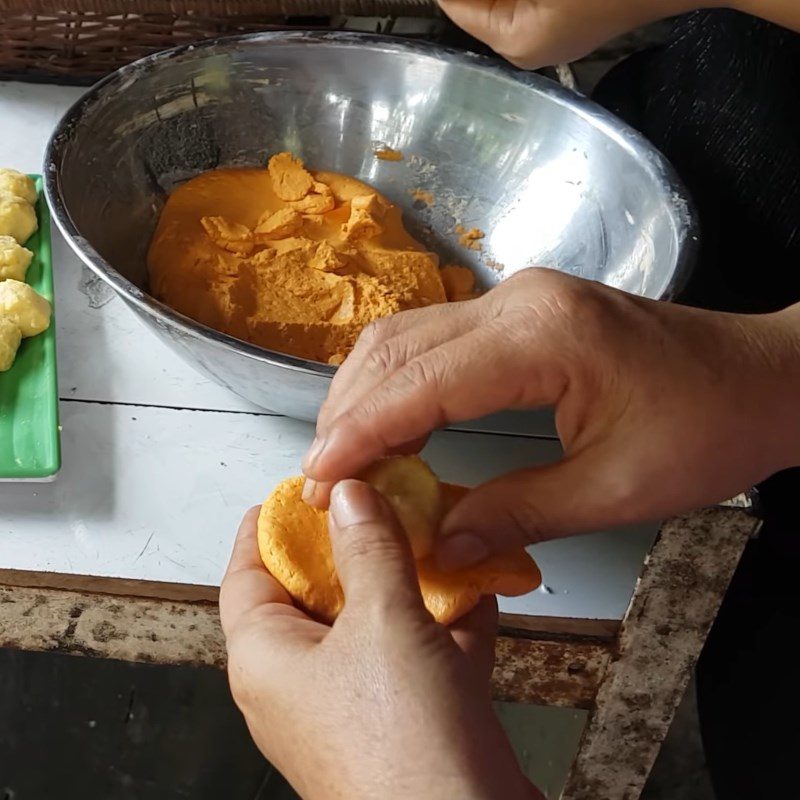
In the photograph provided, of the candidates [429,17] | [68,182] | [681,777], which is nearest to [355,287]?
[68,182]

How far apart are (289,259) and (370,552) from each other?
16.7 inches

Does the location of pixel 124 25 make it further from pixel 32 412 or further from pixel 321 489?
pixel 321 489

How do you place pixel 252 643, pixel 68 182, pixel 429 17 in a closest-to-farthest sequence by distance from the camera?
pixel 252 643 < pixel 68 182 < pixel 429 17

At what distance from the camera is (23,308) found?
2.55ft

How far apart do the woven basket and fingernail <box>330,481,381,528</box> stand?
0.79 meters

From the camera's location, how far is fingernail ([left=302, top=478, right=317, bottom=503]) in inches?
21.3

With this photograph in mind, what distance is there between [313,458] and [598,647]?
301 mm

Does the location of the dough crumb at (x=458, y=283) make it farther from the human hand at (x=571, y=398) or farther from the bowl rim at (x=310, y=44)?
the human hand at (x=571, y=398)

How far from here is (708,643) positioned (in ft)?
3.25

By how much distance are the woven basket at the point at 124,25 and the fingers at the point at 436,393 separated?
73cm

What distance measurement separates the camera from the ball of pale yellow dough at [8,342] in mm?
749

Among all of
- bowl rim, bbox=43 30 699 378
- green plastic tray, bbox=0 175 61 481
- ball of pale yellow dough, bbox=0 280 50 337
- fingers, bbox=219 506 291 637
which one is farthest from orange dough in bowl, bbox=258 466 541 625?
ball of pale yellow dough, bbox=0 280 50 337

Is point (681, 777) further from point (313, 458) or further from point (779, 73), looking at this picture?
point (313, 458)

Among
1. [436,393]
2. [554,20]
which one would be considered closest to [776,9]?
[554,20]
